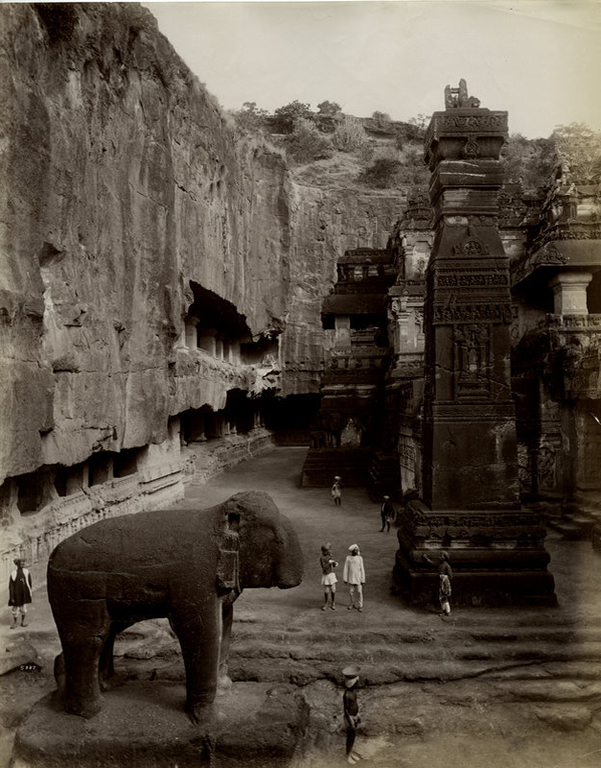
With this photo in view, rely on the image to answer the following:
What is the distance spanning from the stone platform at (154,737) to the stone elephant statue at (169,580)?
0.16 meters

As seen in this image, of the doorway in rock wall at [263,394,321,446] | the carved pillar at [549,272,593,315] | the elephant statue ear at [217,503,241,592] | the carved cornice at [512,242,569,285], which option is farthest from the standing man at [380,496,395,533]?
the doorway in rock wall at [263,394,321,446]

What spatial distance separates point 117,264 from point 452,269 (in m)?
7.57

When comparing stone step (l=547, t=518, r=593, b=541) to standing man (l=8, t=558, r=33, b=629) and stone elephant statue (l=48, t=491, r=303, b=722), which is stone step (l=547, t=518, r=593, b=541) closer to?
stone elephant statue (l=48, t=491, r=303, b=722)

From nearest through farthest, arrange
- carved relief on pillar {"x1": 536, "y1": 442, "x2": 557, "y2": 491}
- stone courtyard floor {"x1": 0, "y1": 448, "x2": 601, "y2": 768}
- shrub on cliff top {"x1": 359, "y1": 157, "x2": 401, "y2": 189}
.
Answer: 1. stone courtyard floor {"x1": 0, "y1": 448, "x2": 601, "y2": 768}
2. carved relief on pillar {"x1": 536, "y1": 442, "x2": 557, "y2": 491}
3. shrub on cliff top {"x1": 359, "y1": 157, "x2": 401, "y2": 189}

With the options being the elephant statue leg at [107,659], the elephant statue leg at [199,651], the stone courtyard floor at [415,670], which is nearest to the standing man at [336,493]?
the stone courtyard floor at [415,670]

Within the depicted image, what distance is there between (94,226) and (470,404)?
8204 mm

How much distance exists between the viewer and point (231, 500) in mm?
5246

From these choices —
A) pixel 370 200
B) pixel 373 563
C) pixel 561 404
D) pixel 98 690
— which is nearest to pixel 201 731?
pixel 98 690

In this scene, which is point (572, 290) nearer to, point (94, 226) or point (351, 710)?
point (94, 226)

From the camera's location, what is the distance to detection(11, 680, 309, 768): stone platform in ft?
15.3

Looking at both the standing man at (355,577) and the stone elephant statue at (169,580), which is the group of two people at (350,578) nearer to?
the standing man at (355,577)

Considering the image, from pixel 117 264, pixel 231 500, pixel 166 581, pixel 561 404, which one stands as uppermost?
pixel 117 264

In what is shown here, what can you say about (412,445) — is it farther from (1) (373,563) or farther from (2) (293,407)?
(2) (293,407)

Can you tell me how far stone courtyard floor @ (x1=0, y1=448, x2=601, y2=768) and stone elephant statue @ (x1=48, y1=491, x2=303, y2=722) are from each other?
1.22 meters
